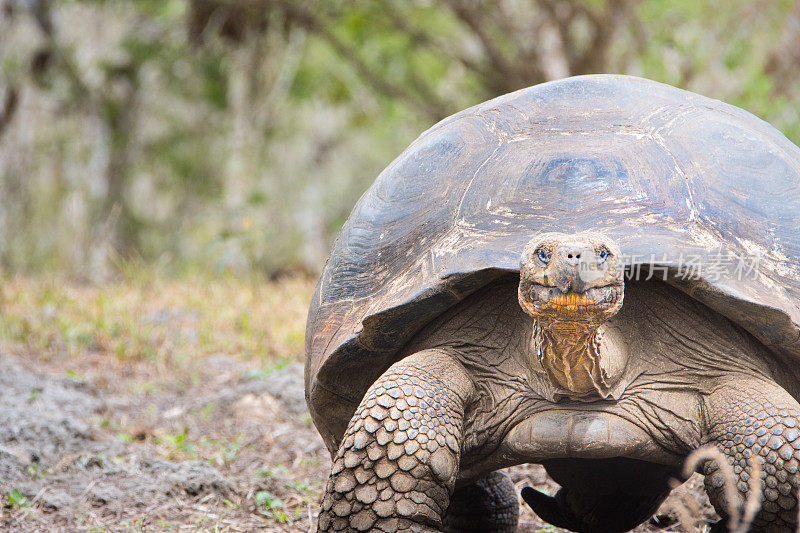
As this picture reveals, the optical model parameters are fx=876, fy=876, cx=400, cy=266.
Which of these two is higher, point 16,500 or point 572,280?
point 572,280

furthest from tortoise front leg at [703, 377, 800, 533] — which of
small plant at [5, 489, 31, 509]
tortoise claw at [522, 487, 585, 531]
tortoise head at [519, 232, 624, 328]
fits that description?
small plant at [5, 489, 31, 509]

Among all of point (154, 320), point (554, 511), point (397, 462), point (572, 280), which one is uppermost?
point (154, 320)

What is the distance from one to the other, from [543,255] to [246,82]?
934 centimetres

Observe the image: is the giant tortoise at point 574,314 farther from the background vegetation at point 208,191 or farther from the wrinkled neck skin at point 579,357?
the background vegetation at point 208,191

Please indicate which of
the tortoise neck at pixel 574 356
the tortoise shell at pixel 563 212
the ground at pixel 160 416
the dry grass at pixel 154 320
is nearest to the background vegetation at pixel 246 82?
the dry grass at pixel 154 320

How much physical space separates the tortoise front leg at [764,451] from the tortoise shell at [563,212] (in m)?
0.20

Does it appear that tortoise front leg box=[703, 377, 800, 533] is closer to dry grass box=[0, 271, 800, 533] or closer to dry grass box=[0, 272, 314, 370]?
dry grass box=[0, 271, 800, 533]

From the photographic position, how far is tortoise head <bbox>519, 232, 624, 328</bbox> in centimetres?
198

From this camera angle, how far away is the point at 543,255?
204 cm

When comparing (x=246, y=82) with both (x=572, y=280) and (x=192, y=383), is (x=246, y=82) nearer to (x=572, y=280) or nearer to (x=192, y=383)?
(x=192, y=383)

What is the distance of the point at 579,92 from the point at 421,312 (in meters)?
0.88

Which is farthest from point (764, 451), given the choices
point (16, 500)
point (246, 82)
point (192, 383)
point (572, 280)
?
point (246, 82)

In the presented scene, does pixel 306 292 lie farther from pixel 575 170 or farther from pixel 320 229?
pixel 320 229

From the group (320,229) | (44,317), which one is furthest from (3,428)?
(320,229)
